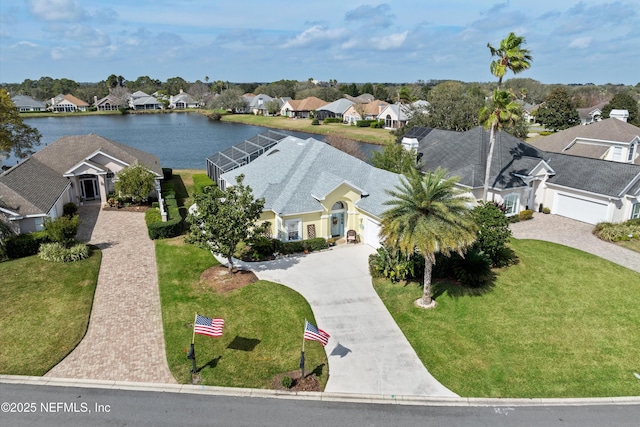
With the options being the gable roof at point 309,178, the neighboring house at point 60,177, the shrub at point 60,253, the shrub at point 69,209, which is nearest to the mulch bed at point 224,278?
the gable roof at point 309,178

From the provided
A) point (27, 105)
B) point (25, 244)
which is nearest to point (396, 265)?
point (25, 244)

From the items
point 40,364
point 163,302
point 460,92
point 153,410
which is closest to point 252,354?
point 153,410

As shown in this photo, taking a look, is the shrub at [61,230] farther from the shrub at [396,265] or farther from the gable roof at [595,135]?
the gable roof at [595,135]

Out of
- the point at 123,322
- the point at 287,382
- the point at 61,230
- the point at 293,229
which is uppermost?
the point at 61,230

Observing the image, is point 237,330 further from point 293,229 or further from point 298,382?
point 293,229

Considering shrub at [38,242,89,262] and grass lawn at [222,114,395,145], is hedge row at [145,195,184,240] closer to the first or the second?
shrub at [38,242,89,262]

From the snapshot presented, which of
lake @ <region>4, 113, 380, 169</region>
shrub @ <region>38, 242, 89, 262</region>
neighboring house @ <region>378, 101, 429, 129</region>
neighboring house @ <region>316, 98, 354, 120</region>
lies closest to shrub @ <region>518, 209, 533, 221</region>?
lake @ <region>4, 113, 380, 169</region>
